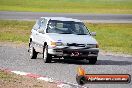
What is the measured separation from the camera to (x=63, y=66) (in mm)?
19359

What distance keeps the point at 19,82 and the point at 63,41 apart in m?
6.00

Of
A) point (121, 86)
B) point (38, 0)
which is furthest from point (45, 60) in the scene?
point (38, 0)

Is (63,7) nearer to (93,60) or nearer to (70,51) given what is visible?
(93,60)

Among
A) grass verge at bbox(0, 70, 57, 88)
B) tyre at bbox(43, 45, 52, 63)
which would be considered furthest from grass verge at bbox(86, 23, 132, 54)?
grass verge at bbox(0, 70, 57, 88)

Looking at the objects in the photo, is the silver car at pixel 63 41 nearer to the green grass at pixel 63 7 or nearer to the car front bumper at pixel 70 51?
the car front bumper at pixel 70 51

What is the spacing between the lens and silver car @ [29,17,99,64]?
65.6 ft

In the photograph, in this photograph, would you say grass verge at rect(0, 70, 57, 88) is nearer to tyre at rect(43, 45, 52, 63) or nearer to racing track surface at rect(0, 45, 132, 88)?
racing track surface at rect(0, 45, 132, 88)

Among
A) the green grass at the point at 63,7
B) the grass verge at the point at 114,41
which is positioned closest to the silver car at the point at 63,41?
the grass verge at the point at 114,41

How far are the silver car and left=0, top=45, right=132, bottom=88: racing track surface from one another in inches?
13.8

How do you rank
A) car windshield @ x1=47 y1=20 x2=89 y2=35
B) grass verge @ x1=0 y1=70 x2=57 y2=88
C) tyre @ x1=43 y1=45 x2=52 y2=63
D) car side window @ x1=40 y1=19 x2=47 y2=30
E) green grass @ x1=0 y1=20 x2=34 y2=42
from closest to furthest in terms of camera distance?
grass verge @ x1=0 y1=70 x2=57 y2=88 < tyre @ x1=43 y1=45 x2=52 y2=63 < car windshield @ x1=47 y1=20 x2=89 y2=35 < car side window @ x1=40 y1=19 x2=47 y2=30 < green grass @ x1=0 y1=20 x2=34 y2=42

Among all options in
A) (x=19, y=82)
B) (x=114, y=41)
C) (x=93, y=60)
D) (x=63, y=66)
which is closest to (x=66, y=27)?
(x=93, y=60)

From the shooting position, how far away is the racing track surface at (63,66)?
55.3ft

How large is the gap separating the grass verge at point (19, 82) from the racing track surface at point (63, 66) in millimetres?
1035

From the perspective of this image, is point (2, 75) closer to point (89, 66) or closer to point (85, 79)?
point (89, 66)
